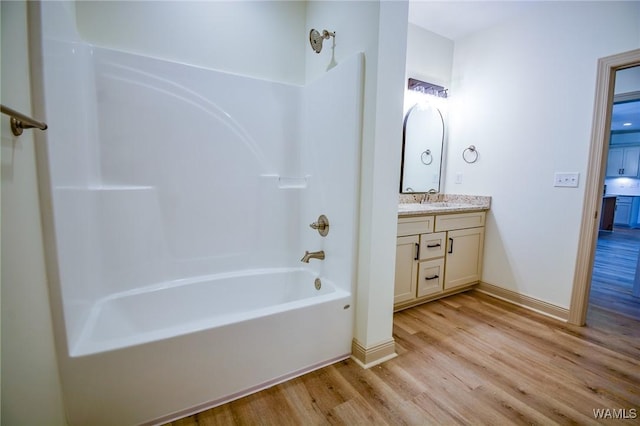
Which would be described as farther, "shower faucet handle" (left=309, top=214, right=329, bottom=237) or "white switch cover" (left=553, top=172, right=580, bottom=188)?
"white switch cover" (left=553, top=172, right=580, bottom=188)

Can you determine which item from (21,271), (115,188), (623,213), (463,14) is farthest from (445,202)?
(623,213)

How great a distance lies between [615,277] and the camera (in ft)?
10.2

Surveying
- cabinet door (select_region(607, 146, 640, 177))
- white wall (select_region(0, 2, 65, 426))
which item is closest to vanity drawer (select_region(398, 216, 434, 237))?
white wall (select_region(0, 2, 65, 426))

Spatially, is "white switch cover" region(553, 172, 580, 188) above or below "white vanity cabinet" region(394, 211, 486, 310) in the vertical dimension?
above

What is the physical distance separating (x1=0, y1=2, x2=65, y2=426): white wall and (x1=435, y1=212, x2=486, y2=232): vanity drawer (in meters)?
2.40

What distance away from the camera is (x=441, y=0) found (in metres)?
2.19

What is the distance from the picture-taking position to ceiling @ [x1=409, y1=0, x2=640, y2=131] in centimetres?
223

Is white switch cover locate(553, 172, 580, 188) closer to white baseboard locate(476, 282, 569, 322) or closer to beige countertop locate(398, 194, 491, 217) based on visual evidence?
beige countertop locate(398, 194, 491, 217)

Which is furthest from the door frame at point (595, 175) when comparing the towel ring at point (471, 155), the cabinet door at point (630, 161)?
the cabinet door at point (630, 161)

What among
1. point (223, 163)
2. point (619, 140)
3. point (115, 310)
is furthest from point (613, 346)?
point (619, 140)

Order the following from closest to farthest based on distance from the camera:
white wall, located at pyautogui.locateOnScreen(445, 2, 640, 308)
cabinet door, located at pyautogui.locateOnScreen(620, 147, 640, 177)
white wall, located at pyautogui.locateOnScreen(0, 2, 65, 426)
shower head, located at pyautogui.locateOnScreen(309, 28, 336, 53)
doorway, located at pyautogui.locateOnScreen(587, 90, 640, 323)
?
white wall, located at pyautogui.locateOnScreen(0, 2, 65, 426), shower head, located at pyautogui.locateOnScreen(309, 28, 336, 53), white wall, located at pyautogui.locateOnScreen(445, 2, 640, 308), doorway, located at pyautogui.locateOnScreen(587, 90, 640, 323), cabinet door, located at pyautogui.locateOnScreen(620, 147, 640, 177)

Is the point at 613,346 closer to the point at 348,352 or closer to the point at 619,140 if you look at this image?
the point at 348,352

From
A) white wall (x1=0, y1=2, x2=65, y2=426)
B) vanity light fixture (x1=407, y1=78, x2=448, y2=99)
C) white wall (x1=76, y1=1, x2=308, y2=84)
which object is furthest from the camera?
vanity light fixture (x1=407, y1=78, x2=448, y2=99)

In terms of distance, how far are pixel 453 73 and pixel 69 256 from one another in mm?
3455
